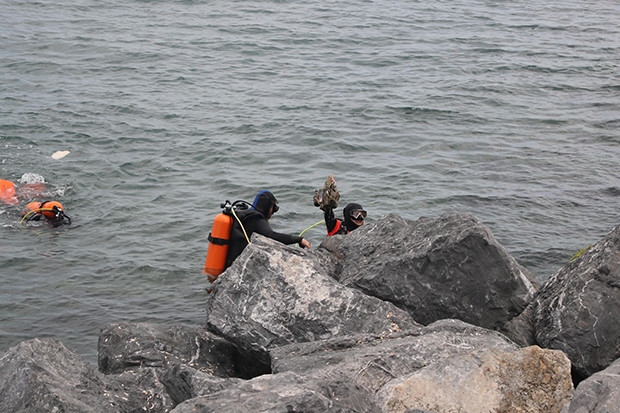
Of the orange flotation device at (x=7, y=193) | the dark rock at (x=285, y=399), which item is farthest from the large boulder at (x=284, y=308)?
the orange flotation device at (x=7, y=193)

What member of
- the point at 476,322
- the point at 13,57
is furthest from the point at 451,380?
the point at 13,57

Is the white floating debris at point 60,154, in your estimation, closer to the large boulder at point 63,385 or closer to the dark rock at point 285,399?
the large boulder at point 63,385

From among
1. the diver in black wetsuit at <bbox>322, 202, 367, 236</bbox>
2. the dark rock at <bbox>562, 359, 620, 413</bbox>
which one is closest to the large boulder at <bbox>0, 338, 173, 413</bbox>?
the dark rock at <bbox>562, 359, 620, 413</bbox>

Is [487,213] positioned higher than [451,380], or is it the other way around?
[451,380]

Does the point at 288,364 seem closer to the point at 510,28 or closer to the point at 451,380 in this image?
the point at 451,380

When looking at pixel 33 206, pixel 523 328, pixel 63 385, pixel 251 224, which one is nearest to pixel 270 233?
pixel 251 224

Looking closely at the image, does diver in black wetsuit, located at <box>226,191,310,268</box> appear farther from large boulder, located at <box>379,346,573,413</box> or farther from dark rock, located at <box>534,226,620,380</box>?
large boulder, located at <box>379,346,573,413</box>

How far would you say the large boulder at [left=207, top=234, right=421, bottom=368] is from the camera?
6629mm

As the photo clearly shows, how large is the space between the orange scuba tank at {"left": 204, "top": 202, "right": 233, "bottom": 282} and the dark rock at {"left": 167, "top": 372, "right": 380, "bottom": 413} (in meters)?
4.85

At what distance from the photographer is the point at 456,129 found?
16578 millimetres

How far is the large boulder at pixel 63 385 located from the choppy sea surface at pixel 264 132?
9.74ft

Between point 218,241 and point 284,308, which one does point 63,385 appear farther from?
point 218,241

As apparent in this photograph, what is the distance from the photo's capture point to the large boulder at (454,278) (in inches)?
276

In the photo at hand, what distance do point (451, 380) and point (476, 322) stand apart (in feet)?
7.32
